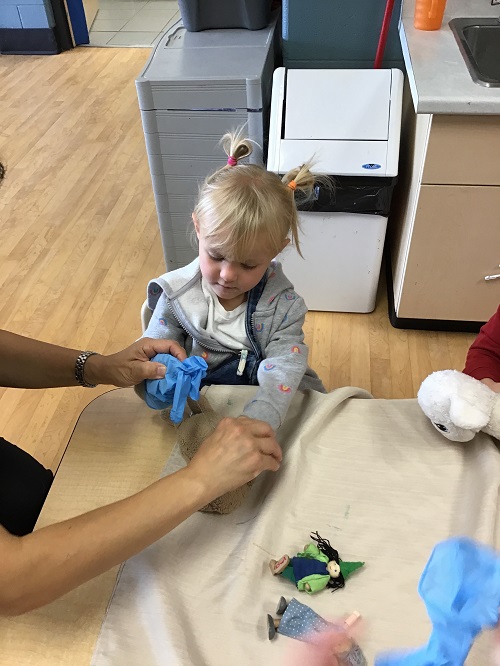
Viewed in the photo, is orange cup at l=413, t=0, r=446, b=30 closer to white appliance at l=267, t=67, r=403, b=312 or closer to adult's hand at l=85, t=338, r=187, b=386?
white appliance at l=267, t=67, r=403, b=312

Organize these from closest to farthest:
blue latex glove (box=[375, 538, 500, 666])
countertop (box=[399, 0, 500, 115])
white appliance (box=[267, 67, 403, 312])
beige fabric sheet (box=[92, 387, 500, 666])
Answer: blue latex glove (box=[375, 538, 500, 666])
beige fabric sheet (box=[92, 387, 500, 666])
countertop (box=[399, 0, 500, 115])
white appliance (box=[267, 67, 403, 312])

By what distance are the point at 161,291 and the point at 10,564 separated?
1.91ft

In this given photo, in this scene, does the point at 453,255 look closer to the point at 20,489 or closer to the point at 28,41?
the point at 20,489

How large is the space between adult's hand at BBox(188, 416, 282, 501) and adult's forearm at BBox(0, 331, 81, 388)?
352 millimetres

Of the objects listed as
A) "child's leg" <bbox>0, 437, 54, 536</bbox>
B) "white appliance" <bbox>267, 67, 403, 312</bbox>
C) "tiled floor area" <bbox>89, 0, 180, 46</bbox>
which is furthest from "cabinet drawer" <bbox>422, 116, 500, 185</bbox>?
"tiled floor area" <bbox>89, 0, 180, 46</bbox>

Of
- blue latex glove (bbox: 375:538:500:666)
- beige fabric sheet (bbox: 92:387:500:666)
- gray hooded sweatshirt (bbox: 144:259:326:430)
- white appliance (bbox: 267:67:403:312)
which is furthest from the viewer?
white appliance (bbox: 267:67:403:312)

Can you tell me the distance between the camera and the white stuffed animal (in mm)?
855

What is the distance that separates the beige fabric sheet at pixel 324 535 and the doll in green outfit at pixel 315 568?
12mm

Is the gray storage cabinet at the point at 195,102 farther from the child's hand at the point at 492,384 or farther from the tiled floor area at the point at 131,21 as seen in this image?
the tiled floor area at the point at 131,21

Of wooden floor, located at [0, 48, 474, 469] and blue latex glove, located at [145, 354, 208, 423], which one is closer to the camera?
blue latex glove, located at [145, 354, 208, 423]

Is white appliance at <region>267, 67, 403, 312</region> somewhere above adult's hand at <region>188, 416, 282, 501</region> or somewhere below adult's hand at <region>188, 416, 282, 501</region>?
below

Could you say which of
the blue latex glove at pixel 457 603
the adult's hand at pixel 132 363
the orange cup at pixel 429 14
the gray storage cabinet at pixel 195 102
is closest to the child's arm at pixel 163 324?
the adult's hand at pixel 132 363

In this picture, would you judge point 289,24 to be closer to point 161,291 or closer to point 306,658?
point 161,291

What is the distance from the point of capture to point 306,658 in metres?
0.68
